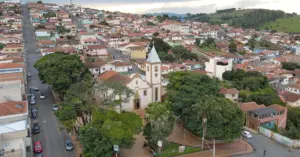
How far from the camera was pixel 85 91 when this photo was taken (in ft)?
97.3

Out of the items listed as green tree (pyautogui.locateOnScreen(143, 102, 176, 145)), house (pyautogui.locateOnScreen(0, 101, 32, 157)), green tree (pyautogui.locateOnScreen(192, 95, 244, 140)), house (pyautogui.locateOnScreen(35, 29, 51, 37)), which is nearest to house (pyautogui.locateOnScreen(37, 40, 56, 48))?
house (pyautogui.locateOnScreen(35, 29, 51, 37))

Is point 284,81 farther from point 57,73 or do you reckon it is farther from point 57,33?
point 57,33

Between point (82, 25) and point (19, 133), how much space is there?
100909 mm

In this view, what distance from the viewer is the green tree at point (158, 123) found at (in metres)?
23.6

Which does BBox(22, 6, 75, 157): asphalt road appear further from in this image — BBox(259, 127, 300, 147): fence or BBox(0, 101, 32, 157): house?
BBox(259, 127, 300, 147): fence

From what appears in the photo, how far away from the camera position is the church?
35094 millimetres

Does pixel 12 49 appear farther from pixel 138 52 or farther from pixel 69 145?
pixel 69 145

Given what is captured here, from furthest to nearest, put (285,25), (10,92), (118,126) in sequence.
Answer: (285,25) → (10,92) → (118,126)

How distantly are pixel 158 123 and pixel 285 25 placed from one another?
161 meters

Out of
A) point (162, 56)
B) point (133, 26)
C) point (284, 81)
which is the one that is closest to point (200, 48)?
point (162, 56)

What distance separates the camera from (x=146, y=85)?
3594 cm

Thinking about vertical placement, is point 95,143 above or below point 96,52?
below

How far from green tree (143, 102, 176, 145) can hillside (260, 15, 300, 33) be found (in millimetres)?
149896

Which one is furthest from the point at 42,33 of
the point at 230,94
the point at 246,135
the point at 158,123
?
the point at 246,135
